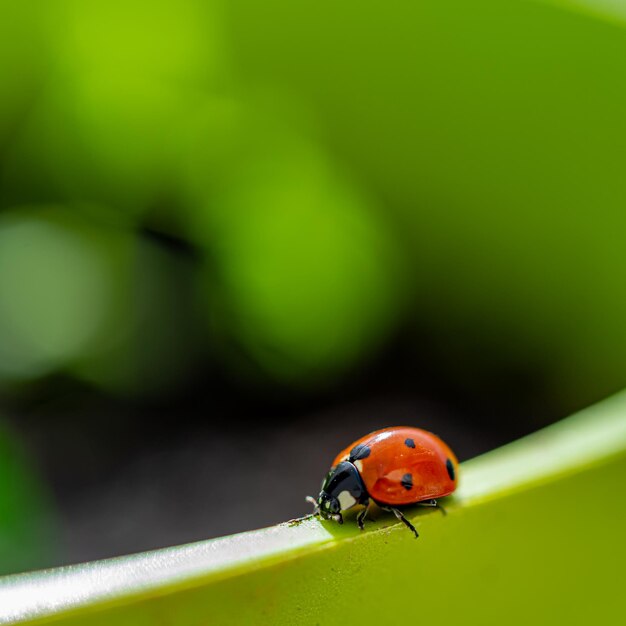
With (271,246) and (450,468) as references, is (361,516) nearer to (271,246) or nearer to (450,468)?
(450,468)

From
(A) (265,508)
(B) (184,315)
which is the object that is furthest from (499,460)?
(B) (184,315)

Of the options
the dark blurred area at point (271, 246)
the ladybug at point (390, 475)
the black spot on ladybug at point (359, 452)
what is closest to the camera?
the ladybug at point (390, 475)

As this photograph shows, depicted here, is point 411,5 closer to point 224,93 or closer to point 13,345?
point 224,93

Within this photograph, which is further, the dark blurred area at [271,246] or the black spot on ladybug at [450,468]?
the dark blurred area at [271,246]

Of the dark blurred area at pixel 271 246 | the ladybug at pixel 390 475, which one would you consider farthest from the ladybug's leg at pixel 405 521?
the dark blurred area at pixel 271 246

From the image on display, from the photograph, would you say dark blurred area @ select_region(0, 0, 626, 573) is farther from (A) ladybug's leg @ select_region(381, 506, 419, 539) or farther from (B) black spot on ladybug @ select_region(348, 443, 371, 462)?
(A) ladybug's leg @ select_region(381, 506, 419, 539)

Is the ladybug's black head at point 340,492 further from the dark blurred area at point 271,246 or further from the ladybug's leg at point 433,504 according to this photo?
the dark blurred area at point 271,246

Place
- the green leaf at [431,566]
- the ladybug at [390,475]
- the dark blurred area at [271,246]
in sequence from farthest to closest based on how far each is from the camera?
the dark blurred area at [271,246], the ladybug at [390,475], the green leaf at [431,566]

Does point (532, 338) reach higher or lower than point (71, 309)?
lower
